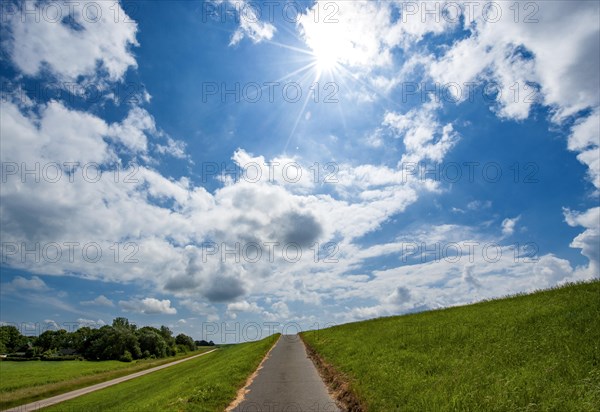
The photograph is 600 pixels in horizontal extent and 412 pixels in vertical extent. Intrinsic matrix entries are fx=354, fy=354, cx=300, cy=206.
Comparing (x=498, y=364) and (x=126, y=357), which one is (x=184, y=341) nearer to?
(x=126, y=357)

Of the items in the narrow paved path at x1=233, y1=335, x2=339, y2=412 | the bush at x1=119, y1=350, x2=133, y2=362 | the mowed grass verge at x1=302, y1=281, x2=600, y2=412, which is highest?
the mowed grass verge at x1=302, y1=281, x2=600, y2=412

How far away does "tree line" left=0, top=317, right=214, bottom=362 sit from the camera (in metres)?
121

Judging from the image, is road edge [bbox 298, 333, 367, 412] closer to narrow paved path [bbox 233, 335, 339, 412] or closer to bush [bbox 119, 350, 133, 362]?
narrow paved path [bbox 233, 335, 339, 412]

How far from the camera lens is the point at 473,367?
1357cm

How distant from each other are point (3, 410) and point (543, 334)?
60018 millimetres

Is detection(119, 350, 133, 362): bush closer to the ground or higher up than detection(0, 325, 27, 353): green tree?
closer to the ground

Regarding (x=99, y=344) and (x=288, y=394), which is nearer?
(x=288, y=394)

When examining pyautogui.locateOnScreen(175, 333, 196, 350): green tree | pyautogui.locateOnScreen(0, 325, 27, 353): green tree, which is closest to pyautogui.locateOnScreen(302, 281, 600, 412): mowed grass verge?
pyautogui.locateOnScreen(175, 333, 196, 350): green tree

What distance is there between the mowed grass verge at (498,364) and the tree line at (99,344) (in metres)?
120

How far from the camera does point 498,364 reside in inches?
532

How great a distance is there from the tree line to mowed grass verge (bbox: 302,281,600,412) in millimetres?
119910

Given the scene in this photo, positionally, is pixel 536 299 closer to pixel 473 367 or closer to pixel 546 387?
pixel 473 367

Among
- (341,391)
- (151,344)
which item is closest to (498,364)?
(341,391)

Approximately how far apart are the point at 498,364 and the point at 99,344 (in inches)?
5632
